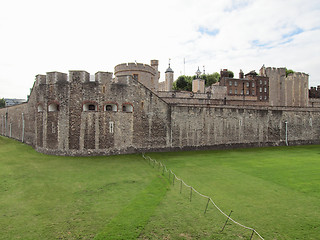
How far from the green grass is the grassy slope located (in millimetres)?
36

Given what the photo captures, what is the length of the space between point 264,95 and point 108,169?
148 ft

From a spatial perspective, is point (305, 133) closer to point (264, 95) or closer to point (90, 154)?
point (264, 95)

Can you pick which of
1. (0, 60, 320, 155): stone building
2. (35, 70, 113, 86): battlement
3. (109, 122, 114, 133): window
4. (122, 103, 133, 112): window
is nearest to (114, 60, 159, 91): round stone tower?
(0, 60, 320, 155): stone building

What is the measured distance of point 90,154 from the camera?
20.7 meters

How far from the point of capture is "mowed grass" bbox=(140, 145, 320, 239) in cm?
796

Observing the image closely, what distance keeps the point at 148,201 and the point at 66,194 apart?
162 inches

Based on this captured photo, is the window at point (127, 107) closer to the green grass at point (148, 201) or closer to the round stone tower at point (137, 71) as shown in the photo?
the round stone tower at point (137, 71)

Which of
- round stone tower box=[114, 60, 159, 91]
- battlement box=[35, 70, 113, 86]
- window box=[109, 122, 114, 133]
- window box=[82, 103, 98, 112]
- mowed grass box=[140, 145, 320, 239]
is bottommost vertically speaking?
mowed grass box=[140, 145, 320, 239]

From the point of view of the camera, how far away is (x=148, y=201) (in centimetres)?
1052

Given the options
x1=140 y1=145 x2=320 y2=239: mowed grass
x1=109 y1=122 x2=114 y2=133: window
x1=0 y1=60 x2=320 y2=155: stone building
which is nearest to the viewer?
x1=140 y1=145 x2=320 y2=239: mowed grass

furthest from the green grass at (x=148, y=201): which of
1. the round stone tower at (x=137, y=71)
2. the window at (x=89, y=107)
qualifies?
the round stone tower at (x=137, y=71)

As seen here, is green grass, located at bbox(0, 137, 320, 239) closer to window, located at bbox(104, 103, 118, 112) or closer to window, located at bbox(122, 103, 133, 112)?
window, located at bbox(104, 103, 118, 112)

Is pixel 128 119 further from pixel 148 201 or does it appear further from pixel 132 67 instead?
pixel 148 201

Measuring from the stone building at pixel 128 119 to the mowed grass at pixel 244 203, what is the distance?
20.3 feet
